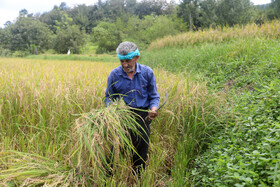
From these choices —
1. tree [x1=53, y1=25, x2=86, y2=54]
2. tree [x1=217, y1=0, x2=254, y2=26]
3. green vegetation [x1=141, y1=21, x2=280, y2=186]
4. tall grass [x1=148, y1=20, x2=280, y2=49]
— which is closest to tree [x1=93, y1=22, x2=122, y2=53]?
tree [x1=53, y1=25, x2=86, y2=54]

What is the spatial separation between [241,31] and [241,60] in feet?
9.94

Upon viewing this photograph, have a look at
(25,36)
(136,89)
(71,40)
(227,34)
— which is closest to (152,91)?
(136,89)

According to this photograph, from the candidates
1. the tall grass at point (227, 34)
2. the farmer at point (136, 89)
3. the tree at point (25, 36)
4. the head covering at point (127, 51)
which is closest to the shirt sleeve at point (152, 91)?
the farmer at point (136, 89)

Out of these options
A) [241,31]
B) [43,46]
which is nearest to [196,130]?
[241,31]

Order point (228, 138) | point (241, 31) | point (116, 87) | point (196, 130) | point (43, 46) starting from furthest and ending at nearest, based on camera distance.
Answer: point (43, 46)
point (241, 31)
point (196, 130)
point (228, 138)
point (116, 87)

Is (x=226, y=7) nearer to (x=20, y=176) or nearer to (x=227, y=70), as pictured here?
(x=227, y=70)

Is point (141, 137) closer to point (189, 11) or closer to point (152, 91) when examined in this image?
point (152, 91)

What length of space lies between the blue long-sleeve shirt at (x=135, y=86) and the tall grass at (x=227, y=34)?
5.53 meters

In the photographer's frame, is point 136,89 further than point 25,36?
No

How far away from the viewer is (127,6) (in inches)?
2067

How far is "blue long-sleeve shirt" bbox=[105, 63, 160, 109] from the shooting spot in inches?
82.8

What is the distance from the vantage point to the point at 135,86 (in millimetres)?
2100

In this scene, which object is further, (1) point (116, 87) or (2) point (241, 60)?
(2) point (241, 60)

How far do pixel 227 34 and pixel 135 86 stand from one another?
6.82m
